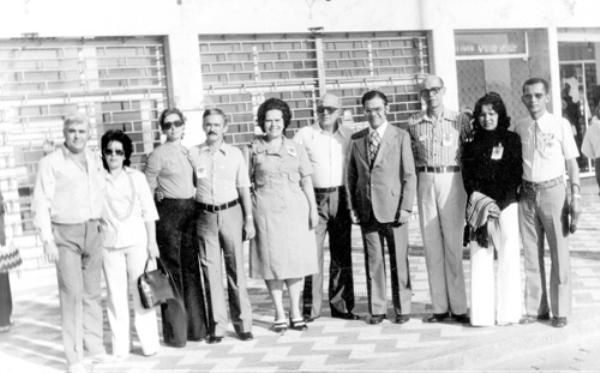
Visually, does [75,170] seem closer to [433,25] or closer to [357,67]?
[357,67]

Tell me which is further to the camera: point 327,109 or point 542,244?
point 327,109

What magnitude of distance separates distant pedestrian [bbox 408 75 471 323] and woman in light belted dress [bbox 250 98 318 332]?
3.14 feet

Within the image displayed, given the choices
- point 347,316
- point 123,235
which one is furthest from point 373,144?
point 123,235

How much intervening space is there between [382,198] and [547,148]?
1374mm

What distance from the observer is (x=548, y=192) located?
6.59m

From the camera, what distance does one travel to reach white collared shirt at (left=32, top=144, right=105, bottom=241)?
6.10m

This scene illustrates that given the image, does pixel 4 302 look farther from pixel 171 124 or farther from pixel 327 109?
pixel 327 109

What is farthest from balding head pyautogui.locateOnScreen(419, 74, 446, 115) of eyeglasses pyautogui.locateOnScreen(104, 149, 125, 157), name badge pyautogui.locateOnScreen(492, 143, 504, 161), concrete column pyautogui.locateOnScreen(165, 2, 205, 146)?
concrete column pyautogui.locateOnScreen(165, 2, 205, 146)

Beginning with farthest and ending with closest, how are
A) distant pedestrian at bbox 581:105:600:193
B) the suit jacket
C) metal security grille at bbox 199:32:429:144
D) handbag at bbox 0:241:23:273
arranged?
metal security grille at bbox 199:32:429:144
distant pedestrian at bbox 581:105:600:193
handbag at bbox 0:241:23:273
the suit jacket

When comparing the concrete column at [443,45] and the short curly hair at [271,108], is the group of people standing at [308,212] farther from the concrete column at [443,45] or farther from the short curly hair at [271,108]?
the concrete column at [443,45]

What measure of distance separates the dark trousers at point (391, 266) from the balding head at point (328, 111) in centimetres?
99

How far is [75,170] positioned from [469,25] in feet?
32.6

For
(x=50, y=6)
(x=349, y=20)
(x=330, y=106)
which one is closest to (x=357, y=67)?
(x=349, y=20)

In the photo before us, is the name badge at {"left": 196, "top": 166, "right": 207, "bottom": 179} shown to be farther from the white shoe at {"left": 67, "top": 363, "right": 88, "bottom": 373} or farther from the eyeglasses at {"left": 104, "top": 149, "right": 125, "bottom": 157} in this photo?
the white shoe at {"left": 67, "top": 363, "right": 88, "bottom": 373}
